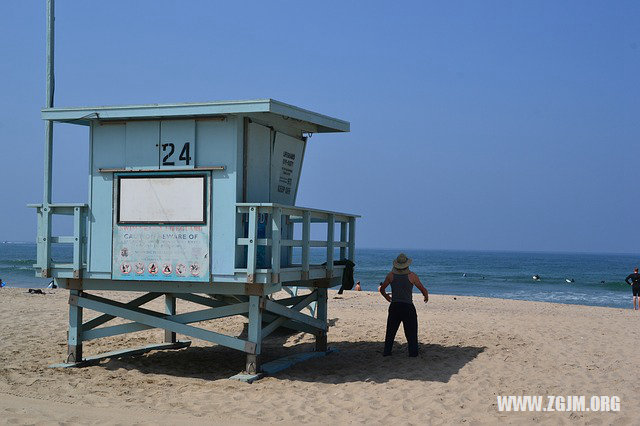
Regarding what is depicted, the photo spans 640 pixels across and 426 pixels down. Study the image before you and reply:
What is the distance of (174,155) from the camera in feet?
32.1

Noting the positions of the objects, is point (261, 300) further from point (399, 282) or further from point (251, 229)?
point (399, 282)

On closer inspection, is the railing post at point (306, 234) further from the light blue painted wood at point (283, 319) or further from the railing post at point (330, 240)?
the light blue painted wood at point (283, 319)

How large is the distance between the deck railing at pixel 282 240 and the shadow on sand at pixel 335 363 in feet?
4.52

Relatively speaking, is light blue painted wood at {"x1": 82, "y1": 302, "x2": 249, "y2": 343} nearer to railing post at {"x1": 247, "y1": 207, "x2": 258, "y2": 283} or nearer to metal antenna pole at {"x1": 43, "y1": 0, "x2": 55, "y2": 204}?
railing post at {"x1": 247, "y1": 207, "x2": 258, "y2": 283}

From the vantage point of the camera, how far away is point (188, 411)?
7.94m

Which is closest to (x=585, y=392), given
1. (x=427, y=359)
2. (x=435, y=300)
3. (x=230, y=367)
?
(x=427, y=359)

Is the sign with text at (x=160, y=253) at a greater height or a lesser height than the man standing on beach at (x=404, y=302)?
greater

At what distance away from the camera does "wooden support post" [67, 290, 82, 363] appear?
10445mm

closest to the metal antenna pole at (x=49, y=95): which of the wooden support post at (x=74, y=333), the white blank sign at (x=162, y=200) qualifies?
the white blank sign at (x=162, y=200)

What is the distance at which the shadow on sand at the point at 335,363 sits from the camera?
993 cm

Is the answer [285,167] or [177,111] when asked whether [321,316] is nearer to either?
[285,167]

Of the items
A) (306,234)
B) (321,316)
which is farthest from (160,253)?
(321,316)

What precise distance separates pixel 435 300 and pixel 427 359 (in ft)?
52.1

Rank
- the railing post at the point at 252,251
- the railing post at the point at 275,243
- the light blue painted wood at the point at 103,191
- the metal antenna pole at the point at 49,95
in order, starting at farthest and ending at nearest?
the metal antenna pole at the point at 49,95, the light blue painted wood at the point at 103,191, the railing post at the point at 275,243, the railing post at the point at 252,251
